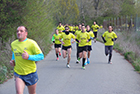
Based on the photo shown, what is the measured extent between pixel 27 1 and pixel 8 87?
4866 mm

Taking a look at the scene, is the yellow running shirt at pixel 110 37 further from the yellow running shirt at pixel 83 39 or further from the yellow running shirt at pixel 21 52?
the yellow running shirt at pixel 21 52

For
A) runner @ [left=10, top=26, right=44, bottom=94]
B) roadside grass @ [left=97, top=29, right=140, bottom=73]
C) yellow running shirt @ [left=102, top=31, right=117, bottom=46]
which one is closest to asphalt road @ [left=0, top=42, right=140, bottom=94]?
roadside grass @ [left=97, top=29, right=140, bottom=73]

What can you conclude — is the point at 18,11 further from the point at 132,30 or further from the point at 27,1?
the point at 132,30

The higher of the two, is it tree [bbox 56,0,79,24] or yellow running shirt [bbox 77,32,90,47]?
tree [bbox 56,0,79,24]

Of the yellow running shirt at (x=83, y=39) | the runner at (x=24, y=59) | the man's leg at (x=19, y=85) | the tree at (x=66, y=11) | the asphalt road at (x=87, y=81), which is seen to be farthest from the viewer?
the tree at (x=66, y=11)

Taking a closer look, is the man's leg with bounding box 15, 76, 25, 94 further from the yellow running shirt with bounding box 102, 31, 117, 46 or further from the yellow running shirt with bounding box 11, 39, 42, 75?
the yellow running shirt with bounding box 102, 31, 117, 46

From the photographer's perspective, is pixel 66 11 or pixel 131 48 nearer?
pixel 131 48

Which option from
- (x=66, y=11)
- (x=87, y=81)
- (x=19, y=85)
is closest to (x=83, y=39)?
(x=87, y=81)

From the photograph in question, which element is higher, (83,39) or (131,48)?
(83,39)

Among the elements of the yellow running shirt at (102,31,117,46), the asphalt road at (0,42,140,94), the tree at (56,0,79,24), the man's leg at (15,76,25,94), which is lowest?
the asphalt road at (0,42,140,94)

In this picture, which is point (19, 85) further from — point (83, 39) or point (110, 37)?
point (110, 37)

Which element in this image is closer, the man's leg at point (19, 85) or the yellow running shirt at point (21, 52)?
the man's leg at point (19, 85)

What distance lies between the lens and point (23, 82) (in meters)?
4.61

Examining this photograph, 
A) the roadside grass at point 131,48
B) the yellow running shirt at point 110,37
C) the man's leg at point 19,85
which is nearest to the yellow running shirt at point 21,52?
the man's leg at point 19,85
